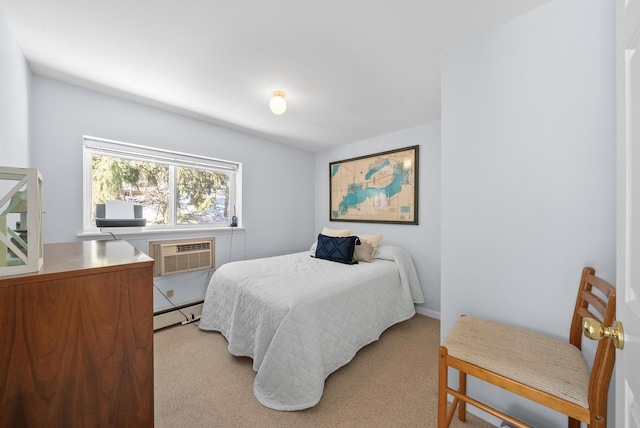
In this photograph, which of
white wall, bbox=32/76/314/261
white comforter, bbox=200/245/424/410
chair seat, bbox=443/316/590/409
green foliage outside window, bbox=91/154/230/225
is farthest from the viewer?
green foliage outside window, bbox=91/154/230/225

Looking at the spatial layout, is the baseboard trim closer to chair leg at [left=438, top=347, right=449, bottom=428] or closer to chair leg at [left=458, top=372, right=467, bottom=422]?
chair leg at [left=458, top=372, right=467, bottom=422]

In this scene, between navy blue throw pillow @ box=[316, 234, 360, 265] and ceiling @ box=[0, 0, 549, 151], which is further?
navy blue throw pillow @ box=[316, 234, 360, 265]

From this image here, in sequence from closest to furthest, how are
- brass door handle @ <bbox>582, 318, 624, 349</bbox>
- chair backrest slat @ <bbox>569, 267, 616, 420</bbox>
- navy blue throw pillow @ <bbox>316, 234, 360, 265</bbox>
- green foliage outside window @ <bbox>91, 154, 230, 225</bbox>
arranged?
brass door handle @ <bbox>582, 318, 624, 349</bbox>, chair backrest slat @ <bbox>569, 267, 616, 420</bbox>, green foliage outside window @ <bbox>91, 154, 230, 225</bbox>, navy blue throw pillow @ <bbox>316, 234, 360, 265</bbox>

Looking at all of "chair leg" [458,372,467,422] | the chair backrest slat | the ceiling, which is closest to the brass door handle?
the chair backrest slat

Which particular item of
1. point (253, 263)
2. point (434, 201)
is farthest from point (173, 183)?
point (434, 201)

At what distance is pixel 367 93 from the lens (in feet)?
7.18

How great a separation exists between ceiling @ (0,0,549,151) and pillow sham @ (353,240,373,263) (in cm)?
148

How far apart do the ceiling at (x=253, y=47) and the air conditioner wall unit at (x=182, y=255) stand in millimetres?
1391

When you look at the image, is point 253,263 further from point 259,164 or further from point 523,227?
point 523,227

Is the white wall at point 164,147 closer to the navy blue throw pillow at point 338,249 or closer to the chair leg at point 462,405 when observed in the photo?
the navy blue throw pillow at point 338,249

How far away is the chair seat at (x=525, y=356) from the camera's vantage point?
0.91 m

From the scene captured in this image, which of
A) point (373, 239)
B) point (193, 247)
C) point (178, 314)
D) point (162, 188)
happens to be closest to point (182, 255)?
point (193, 247)

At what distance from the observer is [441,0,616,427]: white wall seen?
43.4 inches

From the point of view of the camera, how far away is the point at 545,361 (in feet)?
3.33
